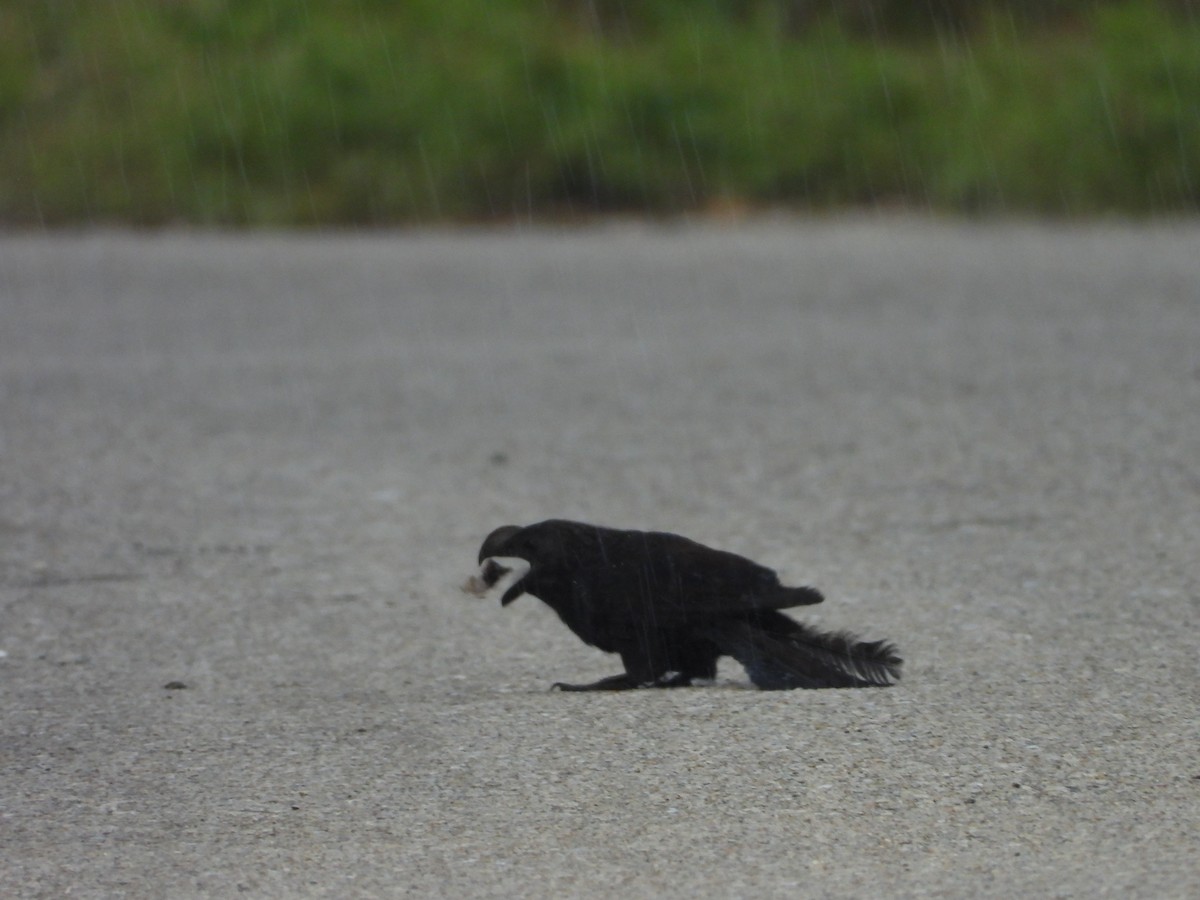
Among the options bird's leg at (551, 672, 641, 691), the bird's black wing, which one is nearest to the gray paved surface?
bird's leg at (551, 672, 641, 691)

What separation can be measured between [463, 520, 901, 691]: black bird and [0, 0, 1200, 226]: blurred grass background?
1117cm

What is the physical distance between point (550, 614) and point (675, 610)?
98 centimetres

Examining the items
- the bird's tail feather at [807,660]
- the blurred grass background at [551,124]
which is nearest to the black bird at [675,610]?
the bird's tail feather at [807,660]

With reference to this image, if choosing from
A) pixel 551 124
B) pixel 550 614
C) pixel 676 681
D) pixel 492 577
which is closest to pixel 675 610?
pixel 676 681

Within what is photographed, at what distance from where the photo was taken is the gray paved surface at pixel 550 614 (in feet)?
8.95

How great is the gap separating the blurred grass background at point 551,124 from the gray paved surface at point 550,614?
424 centimetres

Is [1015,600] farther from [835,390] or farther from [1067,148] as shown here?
[1067,148]

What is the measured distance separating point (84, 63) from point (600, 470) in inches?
534

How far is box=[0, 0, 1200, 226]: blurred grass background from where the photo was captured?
1438 cm

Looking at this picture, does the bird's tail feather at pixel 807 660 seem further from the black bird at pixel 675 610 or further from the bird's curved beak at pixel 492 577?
the bird's curved beak at pixel 492 577

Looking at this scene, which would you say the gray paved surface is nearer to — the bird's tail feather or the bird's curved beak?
the bird's tail feather

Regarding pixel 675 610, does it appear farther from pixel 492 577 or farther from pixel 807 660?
pixel 492 577

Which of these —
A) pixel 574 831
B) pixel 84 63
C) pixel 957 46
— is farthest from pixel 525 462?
pixel 957 46

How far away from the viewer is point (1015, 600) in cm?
421
